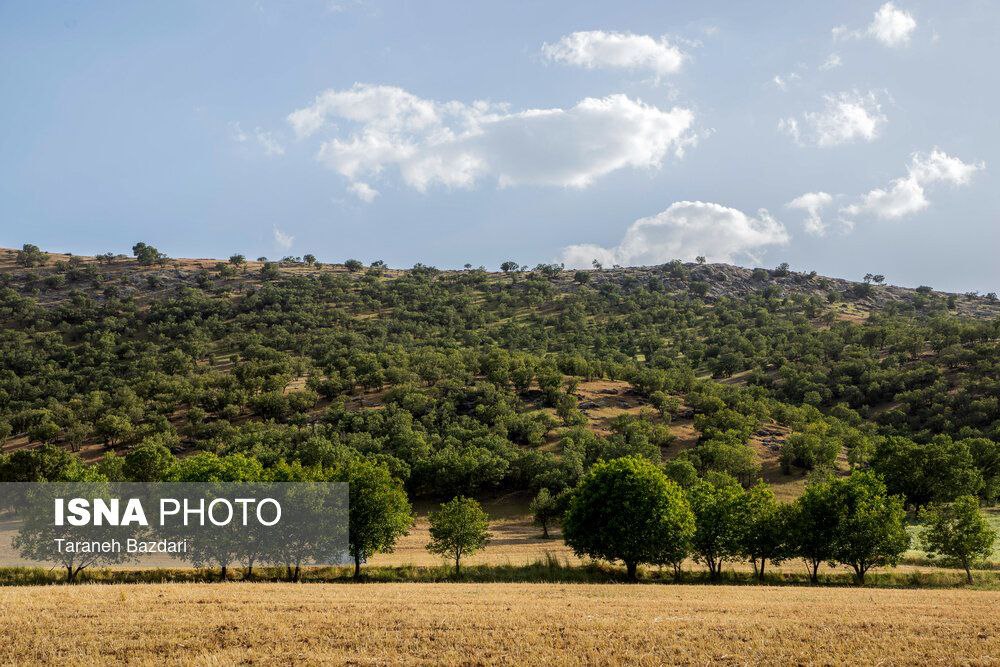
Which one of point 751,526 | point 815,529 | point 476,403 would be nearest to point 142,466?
point 476,403

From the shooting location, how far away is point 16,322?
195875mm

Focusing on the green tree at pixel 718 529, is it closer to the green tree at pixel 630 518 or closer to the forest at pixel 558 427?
the forest at pixel 558 427

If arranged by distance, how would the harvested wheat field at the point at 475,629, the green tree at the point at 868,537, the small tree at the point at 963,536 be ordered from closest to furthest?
1. the harvested wheat field at the point at 475,629
2. the small tree at the point at 963,536
3. the green tree at the point at 868,537

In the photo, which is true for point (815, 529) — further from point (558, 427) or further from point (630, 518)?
point (558, 427)

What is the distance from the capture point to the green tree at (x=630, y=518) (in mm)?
50031

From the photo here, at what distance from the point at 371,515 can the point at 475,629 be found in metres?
32.1

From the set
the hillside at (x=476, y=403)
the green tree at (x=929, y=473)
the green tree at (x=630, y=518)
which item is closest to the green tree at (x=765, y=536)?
the green tree at (x=630, y=518)

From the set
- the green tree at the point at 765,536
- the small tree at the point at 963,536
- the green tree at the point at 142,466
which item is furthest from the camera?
the green tree at the point at 142,466

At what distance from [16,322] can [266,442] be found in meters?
151

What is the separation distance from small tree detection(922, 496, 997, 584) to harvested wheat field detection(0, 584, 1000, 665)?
17538 mm

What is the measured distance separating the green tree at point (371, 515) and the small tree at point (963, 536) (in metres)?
49.1

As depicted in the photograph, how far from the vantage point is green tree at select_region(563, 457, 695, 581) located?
50031mm

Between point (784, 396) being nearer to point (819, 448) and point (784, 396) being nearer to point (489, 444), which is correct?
point (819, 448)

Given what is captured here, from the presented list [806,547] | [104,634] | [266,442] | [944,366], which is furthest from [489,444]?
[944,366]
